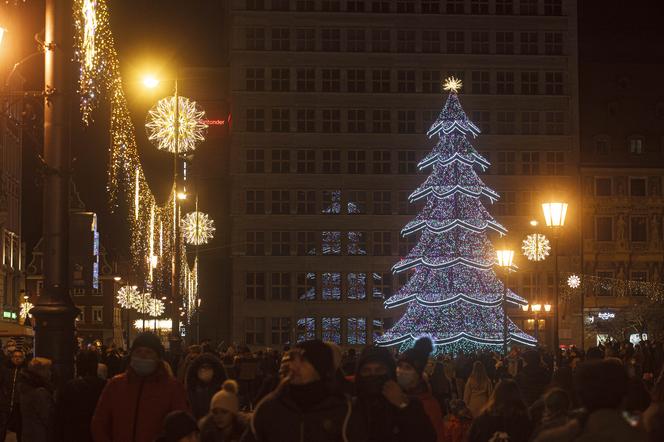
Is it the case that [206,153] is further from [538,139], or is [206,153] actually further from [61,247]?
[61,247]

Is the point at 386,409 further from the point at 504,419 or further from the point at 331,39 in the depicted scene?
the point at 331,39

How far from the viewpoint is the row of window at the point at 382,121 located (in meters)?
82.2

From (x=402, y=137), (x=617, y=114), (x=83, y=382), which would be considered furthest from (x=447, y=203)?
(x=83, y=382)

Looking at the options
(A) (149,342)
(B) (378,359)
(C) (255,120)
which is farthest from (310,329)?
(B) (378,359)

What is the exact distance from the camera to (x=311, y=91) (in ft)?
270

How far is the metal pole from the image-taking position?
583 inches

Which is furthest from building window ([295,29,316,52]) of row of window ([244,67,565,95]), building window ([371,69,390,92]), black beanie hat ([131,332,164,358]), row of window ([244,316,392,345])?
black beanie hat ([131,332,164,358])

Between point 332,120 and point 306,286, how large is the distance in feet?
32.9

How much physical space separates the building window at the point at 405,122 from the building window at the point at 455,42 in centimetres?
464

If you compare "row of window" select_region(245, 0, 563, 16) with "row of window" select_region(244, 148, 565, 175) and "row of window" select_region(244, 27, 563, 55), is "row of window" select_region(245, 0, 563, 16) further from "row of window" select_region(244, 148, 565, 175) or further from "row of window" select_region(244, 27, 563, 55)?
"row of window" select_region(244, 148, 565, 175)

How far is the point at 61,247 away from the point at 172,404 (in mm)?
5560

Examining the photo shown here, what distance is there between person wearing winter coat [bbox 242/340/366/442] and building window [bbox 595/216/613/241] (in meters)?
79.2

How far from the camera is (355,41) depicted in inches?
3295

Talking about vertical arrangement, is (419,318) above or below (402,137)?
below
